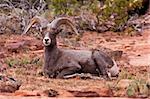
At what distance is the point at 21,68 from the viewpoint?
12.0 m

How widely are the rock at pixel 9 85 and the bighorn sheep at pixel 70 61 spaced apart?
140 cm

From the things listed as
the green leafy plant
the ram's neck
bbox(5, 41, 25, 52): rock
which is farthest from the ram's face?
the green leafy plant

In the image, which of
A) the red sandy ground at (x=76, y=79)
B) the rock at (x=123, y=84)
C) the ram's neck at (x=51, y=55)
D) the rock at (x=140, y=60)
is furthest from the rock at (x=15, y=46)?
the rock at (x=123, y=84)

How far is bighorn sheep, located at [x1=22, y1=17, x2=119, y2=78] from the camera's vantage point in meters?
11.0

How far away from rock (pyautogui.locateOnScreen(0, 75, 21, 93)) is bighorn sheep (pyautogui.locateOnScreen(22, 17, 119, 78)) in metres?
1.40

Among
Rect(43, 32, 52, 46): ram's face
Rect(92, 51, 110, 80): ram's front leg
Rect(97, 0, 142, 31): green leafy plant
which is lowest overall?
Rect(92, 51, 110, 80): ram's front leg

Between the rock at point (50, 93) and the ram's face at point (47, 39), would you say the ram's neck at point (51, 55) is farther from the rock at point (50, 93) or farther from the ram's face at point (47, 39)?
the rock at point (50, 93)

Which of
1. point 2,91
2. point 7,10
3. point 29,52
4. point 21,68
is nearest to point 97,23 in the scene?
point 7,10

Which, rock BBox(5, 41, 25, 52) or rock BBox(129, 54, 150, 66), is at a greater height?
rock BBox(5, 41, 25, 52)

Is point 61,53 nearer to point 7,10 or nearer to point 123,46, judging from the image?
point 123,46

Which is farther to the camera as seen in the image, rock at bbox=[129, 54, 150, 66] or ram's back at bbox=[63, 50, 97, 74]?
rock at bbox=[129, 54, 150, 66]

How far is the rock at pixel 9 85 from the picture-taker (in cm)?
→ 907

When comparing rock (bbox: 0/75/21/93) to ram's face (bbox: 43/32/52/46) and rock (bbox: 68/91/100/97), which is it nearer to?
rock (bbox: 68/91/100/97)

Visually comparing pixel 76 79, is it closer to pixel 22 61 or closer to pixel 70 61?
pixel 70 61
